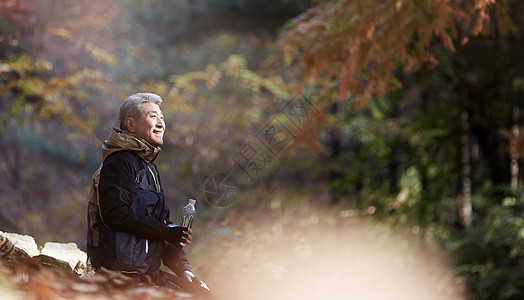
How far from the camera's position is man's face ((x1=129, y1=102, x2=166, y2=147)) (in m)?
2.42

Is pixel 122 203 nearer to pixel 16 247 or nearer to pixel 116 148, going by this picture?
pixel 116 148

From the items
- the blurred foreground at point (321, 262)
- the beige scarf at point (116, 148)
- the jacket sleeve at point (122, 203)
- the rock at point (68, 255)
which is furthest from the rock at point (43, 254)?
the blurred foreground at point (321, 262)

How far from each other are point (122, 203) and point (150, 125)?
354 millimetres

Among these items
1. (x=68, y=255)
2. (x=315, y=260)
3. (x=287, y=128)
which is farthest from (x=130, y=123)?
(x=287, y=128)

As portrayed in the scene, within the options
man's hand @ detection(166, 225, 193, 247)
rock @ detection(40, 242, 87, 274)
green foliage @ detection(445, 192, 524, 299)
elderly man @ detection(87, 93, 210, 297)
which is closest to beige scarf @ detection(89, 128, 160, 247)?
elderly man @ detection(87, 93, 210, 297)

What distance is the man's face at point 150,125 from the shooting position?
242 centimetres

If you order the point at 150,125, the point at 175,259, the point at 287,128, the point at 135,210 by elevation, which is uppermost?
the point at 287,128

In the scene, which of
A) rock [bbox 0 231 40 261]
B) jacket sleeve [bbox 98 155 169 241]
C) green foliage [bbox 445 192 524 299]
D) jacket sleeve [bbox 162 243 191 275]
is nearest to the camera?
jacket sleeve [bbox 98 155 169 241]

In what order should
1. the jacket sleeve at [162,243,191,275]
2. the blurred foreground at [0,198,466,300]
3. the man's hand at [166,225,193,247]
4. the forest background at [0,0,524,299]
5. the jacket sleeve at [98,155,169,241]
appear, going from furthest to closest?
the forest background at [0,0,524,299]
the blurred foreground at [0,198,466,300]
the jacket sleeve at [162,243,191,275]
the man's hand at [166,225,193,247]
the jacket sleeve at [98,155,169,241]

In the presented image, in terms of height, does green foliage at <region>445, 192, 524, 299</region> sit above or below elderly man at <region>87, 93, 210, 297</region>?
above

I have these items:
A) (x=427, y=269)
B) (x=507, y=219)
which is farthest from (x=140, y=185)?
(x=427, y=269)

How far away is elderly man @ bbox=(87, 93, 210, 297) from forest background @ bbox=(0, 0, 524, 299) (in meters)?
2.58

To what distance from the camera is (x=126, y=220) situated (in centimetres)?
225

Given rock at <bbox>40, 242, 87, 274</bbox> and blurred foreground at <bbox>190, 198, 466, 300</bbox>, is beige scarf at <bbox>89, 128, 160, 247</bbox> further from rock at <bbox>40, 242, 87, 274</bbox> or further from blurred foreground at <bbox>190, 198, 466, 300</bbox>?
blurred foreground at <bbox>190, 198, 466, 300</bbox>
